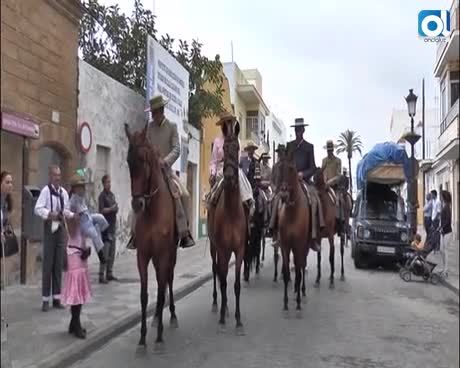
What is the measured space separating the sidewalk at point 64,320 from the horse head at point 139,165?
5.84 ft

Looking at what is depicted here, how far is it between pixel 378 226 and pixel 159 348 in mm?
10042

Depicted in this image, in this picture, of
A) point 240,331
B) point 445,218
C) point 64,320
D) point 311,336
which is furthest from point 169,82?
point 311,336

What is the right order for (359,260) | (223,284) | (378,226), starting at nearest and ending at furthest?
(223,284)
(378,226)
(359,260)

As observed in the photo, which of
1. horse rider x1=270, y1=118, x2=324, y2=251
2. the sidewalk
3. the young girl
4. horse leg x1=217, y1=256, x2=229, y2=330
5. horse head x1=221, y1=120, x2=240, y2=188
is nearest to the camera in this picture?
the sidewalk

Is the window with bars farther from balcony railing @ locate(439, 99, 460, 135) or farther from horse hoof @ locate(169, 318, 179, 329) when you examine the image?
horse hoof @ locate(169, 318, 179, 329)

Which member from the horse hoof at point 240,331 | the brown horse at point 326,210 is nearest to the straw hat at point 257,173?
the brown horse at point 326,210

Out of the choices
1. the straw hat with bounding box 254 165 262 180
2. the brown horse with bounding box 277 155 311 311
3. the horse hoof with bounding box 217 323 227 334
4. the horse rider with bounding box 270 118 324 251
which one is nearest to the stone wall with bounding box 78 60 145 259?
the straw hat with bounding box 254 165 262 180

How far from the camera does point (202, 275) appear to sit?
43.8 ft

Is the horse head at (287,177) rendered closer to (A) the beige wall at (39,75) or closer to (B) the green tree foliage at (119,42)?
(A) the beige wall at (39,75)

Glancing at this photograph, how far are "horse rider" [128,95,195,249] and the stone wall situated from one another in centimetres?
574

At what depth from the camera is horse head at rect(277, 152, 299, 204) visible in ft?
29.4

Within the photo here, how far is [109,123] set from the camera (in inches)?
599

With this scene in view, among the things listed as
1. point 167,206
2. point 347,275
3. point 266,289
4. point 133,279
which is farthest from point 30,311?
point 347,275

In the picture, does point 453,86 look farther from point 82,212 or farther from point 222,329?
point 82,212
